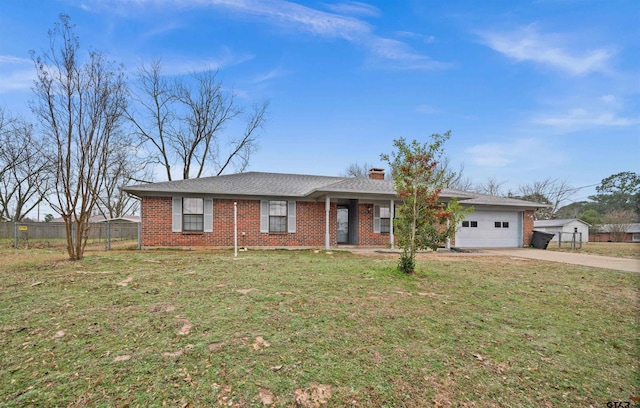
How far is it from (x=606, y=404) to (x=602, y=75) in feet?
33.9

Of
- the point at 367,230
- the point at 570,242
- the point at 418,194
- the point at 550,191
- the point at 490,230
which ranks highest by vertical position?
the point at 550,191

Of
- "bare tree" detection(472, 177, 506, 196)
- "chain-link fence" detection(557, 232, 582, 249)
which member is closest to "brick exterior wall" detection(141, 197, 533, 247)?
"chain-link fence" detection(557, 232, 582, 249)

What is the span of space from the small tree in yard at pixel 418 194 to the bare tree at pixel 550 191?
3708cm

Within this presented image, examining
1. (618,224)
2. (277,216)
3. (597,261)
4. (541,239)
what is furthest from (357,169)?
(618,224)

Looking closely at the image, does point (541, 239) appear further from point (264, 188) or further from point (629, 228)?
point (629, 228)

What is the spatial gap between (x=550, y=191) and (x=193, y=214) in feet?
136

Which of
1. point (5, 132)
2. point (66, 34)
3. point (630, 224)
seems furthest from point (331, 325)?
point (630, 224)

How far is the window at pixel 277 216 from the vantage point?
43.0 ft

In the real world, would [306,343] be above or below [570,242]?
above

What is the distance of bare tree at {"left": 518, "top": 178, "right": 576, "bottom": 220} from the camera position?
35.9m

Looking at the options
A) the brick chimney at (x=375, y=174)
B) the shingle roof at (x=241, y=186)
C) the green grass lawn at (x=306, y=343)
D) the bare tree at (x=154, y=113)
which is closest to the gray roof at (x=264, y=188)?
the shingle roof at (x=241, y=186)

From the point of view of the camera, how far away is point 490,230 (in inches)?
651

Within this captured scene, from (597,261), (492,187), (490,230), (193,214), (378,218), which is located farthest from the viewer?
(492,187)

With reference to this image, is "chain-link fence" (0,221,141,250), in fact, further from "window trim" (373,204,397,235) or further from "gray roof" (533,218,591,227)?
"gray roof" (533,218,591,227)
